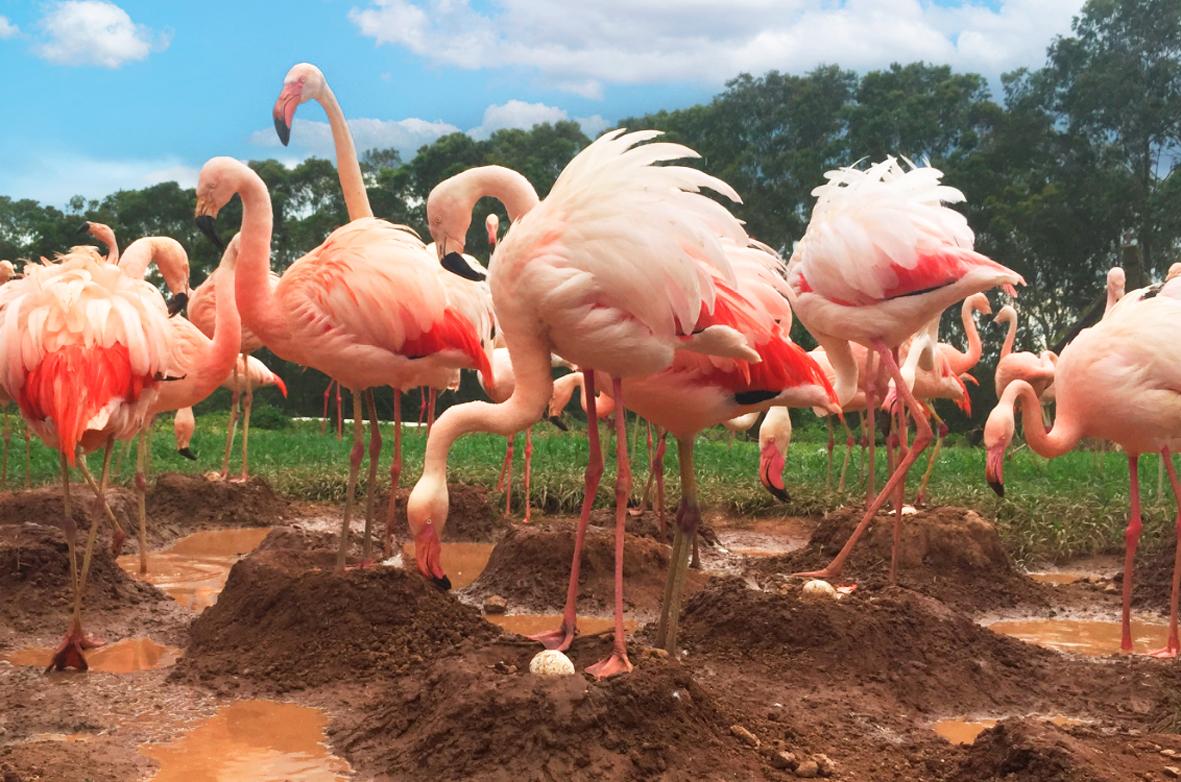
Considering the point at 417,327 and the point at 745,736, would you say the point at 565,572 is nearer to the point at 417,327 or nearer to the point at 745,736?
the point at 417,327

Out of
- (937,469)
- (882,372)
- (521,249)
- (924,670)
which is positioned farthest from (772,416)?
(937,469)

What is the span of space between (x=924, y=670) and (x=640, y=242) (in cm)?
218

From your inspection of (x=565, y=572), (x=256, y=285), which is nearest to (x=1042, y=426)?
(x=565, y=572)

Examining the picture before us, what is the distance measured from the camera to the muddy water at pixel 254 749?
11.6 feet

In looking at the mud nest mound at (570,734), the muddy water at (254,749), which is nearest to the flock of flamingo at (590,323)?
the mud nest mound at (570,734)

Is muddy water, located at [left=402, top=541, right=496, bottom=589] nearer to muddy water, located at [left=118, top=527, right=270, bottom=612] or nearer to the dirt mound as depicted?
the dirt mound

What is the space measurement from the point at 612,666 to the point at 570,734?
0.53 meters

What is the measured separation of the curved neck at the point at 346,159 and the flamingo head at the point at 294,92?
4.1 inches

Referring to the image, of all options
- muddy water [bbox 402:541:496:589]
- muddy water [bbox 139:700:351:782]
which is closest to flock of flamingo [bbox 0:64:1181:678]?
muddy water [bbox 139:700:351:782]

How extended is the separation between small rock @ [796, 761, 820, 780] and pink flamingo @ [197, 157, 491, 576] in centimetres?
260

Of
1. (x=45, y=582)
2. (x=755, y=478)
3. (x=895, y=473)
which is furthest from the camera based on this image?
(x=755, y=478)

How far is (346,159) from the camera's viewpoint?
686 centimetres

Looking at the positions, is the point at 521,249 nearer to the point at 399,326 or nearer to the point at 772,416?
the point at 399,326

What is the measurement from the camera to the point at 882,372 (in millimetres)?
7750
